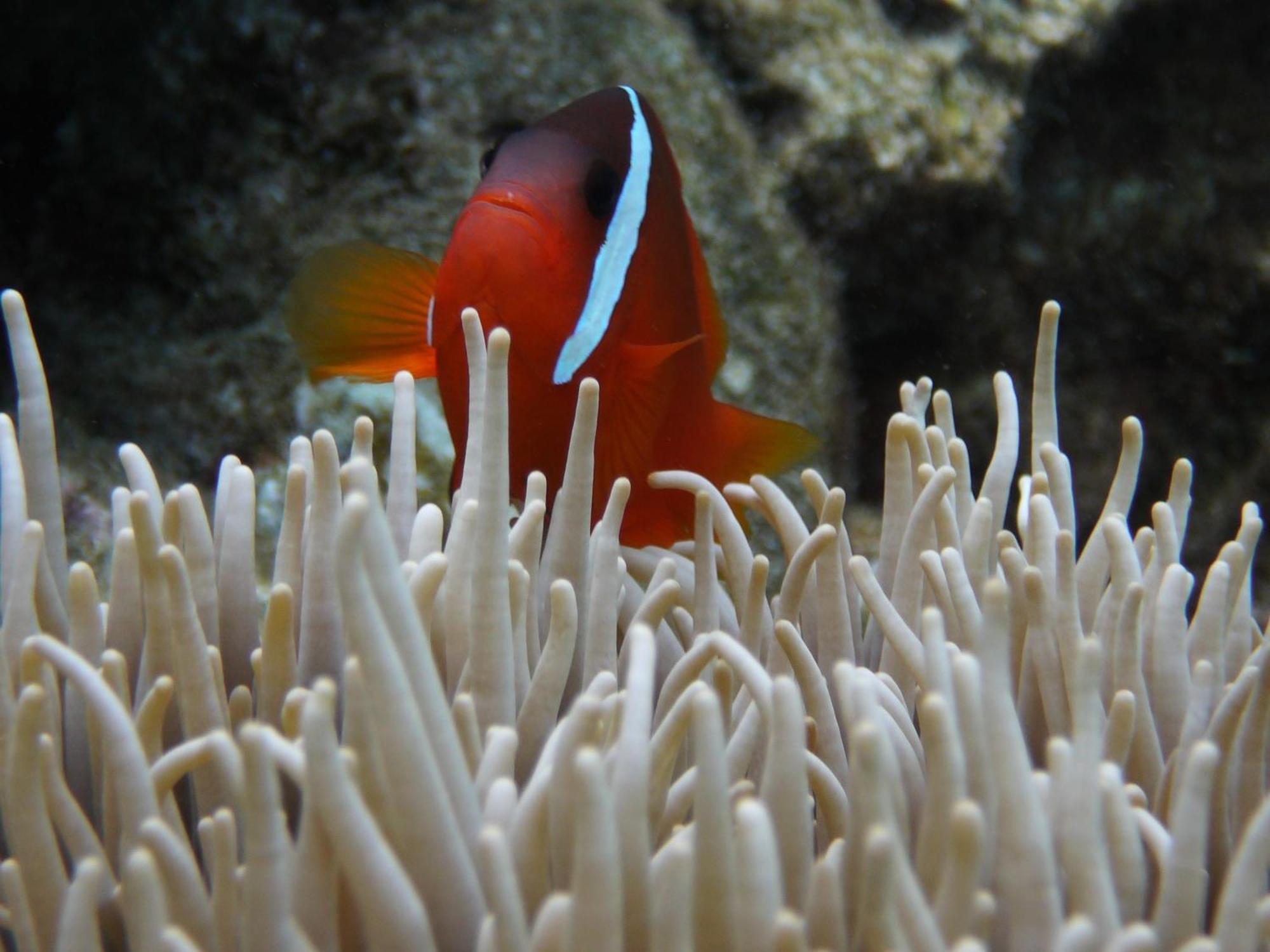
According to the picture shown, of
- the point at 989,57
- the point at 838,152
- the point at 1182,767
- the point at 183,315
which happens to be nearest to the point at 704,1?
the point at 838,152

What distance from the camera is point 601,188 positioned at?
1.07 meters

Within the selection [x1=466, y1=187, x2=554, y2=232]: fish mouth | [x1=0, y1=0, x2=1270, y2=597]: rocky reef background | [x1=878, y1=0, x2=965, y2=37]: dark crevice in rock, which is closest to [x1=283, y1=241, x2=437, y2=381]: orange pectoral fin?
[x1=466, y1=187, x2=554, y2=232]: fish mouth

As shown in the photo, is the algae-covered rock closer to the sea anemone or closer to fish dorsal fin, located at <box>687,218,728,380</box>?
fish dorsal fin, located at <box>687,218,728,380</box>

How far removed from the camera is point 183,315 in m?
1.95

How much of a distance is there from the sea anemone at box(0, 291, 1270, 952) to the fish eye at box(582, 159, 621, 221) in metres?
0.26

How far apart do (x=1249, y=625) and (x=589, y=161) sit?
73 centimetres

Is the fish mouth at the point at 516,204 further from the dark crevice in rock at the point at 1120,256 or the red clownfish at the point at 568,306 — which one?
the dark crevice in rock at the point at 1120,256

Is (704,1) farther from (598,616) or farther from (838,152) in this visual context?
(598,616)

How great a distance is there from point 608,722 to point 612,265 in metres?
0.51

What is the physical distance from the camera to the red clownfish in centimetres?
102

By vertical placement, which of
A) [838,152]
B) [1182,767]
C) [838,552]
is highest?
[838,152]

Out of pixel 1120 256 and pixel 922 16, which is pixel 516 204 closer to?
pixel 922 16

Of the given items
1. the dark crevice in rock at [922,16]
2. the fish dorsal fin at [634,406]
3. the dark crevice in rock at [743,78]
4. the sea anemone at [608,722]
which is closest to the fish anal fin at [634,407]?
the fish dorsal fin at [634,406]

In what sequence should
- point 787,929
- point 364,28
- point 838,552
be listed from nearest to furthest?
point 787,929 → point 838,552 → point 364,28
